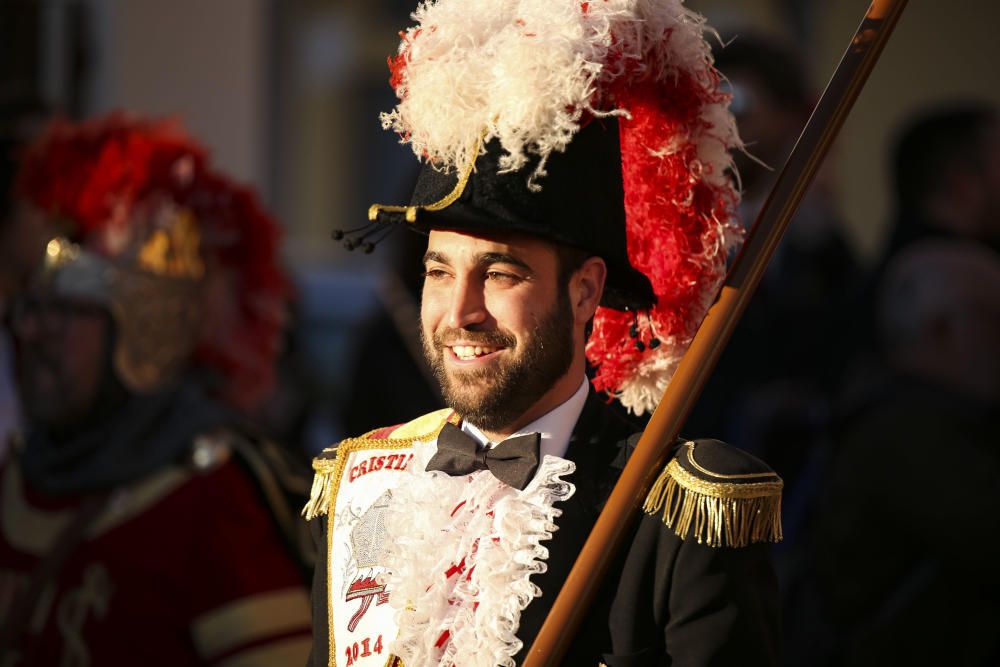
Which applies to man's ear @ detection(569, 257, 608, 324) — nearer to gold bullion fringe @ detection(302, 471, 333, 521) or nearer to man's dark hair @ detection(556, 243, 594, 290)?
man's dark hair @ detection(556, 243, 594, 290)

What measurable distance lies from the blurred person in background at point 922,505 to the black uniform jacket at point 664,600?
2003mm

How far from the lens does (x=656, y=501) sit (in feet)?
7.13

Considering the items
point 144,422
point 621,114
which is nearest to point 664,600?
point 621,114

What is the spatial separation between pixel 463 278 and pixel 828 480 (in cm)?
249

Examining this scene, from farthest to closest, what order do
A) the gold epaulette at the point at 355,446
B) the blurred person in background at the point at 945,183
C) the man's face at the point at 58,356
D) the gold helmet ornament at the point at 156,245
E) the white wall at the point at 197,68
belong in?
the white wall at the point at 197,68
the blurred person in background at the point at 945,183
the gold helmet ornament at the point at 156,245
the man's face at the point at 58,356
the gold epaulette at the point at 355,446

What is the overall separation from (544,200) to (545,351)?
0.23 meters

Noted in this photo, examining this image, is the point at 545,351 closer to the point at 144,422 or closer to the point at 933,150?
the point at 144,422

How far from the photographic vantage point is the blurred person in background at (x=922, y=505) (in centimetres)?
401

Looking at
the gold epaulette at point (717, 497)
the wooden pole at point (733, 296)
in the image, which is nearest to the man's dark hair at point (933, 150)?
the wooden pole at point (733, 296)

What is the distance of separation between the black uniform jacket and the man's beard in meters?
0.17

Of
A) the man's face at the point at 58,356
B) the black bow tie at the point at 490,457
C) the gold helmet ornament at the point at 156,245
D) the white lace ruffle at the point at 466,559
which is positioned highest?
the black bow tie at the point at 490,457

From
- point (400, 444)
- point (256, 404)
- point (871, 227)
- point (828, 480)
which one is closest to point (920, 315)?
point (828, 480)

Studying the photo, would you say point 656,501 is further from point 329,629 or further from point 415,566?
point 329,629

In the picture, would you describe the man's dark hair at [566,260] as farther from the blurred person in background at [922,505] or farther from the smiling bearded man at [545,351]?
the blurred person in background at [922,505]
